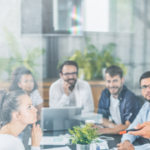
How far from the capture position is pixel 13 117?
1.86m

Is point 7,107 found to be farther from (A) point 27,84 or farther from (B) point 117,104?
(B) point 117,104

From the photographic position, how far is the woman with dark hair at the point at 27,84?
6.32 ft

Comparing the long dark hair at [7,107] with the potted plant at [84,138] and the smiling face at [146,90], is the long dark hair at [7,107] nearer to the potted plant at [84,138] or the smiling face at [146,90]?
the potted plant at [84,138]

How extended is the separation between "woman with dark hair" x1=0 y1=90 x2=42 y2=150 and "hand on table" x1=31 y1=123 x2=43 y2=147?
0.11 meters

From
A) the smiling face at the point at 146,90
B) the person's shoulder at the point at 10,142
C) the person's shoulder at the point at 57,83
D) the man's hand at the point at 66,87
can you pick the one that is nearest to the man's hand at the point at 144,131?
the smiling face at the point at 146,90

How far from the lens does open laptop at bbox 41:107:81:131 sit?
6.49ft

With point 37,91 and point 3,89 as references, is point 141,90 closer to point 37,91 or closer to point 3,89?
point 37,91

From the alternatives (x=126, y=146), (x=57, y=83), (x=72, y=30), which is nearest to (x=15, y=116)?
(x=57, y=83)

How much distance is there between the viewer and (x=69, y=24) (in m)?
1.95

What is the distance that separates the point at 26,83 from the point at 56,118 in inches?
18.1

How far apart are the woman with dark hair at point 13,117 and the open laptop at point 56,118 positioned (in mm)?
170

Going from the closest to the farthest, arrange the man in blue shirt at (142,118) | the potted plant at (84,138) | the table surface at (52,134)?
1. the potted plant at (84,138)
2. the table surface at (52,134)
3. the man in blue shirt at (142,118)

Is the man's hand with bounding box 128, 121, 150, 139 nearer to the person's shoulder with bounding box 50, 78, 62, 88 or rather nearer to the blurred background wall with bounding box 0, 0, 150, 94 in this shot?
the blurred background wall with bounding box 0, 0, 150, 94

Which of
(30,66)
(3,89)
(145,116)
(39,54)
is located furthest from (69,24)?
(145,116)
